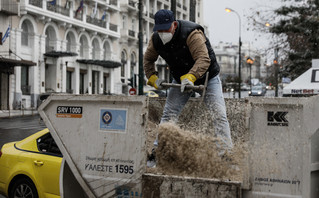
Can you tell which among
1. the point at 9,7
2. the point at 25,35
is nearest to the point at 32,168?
the point at 9,7

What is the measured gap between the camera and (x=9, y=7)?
34750 millimetres

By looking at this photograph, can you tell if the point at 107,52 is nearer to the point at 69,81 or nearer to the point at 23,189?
the point at 69,81

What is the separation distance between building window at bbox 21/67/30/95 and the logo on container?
119ft

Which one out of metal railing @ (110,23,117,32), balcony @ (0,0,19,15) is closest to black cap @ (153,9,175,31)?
balcony @ (0,0,19,15)

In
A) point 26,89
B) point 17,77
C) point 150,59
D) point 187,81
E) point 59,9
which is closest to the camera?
point 187,81

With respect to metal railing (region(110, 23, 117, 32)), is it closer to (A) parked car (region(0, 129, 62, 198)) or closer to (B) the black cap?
(A) parked car (region(0, 129, 62, 198))

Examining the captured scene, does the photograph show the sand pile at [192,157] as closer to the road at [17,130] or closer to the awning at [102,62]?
the road at [17,130]

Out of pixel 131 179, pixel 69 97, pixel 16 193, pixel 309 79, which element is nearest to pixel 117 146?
pixel 131 179

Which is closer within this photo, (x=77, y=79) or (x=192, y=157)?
(x=192, y=157)

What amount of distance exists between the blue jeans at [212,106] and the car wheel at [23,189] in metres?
2.19

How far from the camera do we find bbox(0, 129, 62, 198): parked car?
5898 millimetres

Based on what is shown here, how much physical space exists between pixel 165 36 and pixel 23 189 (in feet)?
9.62

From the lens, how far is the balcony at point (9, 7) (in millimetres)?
34394

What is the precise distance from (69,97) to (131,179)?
933 millimetres
